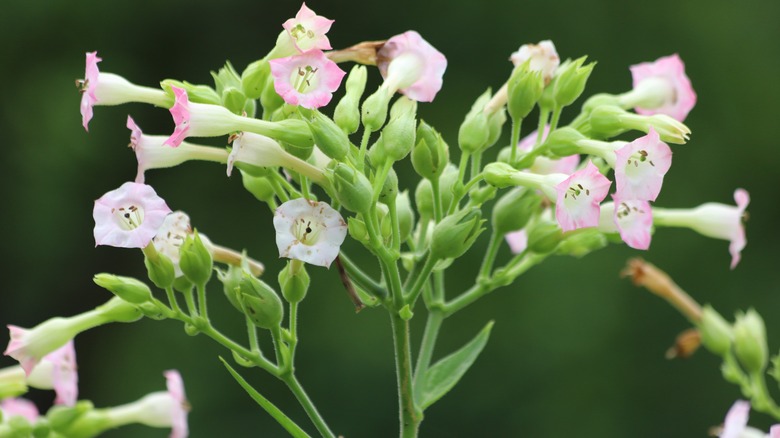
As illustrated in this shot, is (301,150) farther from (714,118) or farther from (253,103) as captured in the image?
(714,118)

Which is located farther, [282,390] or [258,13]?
[258,13]

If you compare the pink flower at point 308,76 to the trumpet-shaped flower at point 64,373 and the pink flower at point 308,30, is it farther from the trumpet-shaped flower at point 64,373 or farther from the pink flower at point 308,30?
the trumpet-shaped flower at point 64,373

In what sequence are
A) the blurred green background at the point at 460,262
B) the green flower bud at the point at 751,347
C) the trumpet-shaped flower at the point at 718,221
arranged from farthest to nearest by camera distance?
the blurred green background at the point at 460,262 < the green flower bud at the point at 751,347 < the trumpet-shaped flower at the point at 718,221

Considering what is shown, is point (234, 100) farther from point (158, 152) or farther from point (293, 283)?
point (293, 283)

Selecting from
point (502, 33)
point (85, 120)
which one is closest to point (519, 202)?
point (85, 120)

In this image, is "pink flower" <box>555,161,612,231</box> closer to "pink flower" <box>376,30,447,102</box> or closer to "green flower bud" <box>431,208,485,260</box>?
"green flower bud" <box>431,208,485,260</box>

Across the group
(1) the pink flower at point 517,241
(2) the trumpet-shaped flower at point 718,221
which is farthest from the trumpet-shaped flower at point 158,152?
(2) the trumpet-shaped flower at point 718,221
